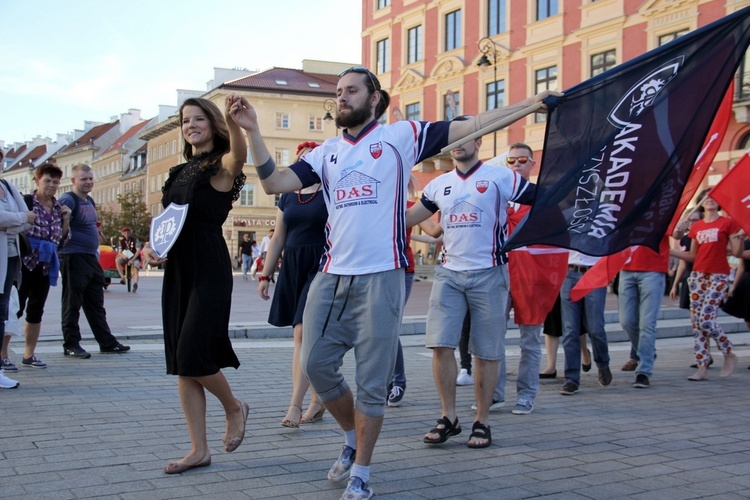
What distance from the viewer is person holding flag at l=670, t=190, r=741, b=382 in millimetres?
8695

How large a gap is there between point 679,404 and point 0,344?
5875 millimetres

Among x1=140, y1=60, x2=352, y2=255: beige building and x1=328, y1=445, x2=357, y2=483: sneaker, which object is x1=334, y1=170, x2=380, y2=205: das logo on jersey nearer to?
x1=328, y1=445, x2=357, y2=483: sneaker

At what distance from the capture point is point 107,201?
106500 millimetres

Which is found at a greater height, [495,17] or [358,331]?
[495,17]

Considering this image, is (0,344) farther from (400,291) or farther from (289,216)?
(400,291)

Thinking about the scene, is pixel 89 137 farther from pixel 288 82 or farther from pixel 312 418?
pixel 312 418

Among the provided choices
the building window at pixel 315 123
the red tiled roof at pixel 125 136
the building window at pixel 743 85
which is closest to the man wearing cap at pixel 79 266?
the building window at pixel 743 85

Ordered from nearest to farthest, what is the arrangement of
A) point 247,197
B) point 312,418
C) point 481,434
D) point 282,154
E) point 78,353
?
point 481,434
point 312,418
point 78,353
point 282,154
point 247,197

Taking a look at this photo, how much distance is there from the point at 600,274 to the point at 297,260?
3151mm

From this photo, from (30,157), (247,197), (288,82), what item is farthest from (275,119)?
(30,157)

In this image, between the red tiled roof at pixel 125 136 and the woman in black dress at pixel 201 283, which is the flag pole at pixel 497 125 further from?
the red tiled roof at pixel 125 136

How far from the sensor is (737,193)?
6.98 meters

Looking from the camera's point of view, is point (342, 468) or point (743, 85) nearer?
point (342, 468)

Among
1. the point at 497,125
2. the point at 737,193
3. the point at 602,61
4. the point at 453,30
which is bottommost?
the point at 737,193
